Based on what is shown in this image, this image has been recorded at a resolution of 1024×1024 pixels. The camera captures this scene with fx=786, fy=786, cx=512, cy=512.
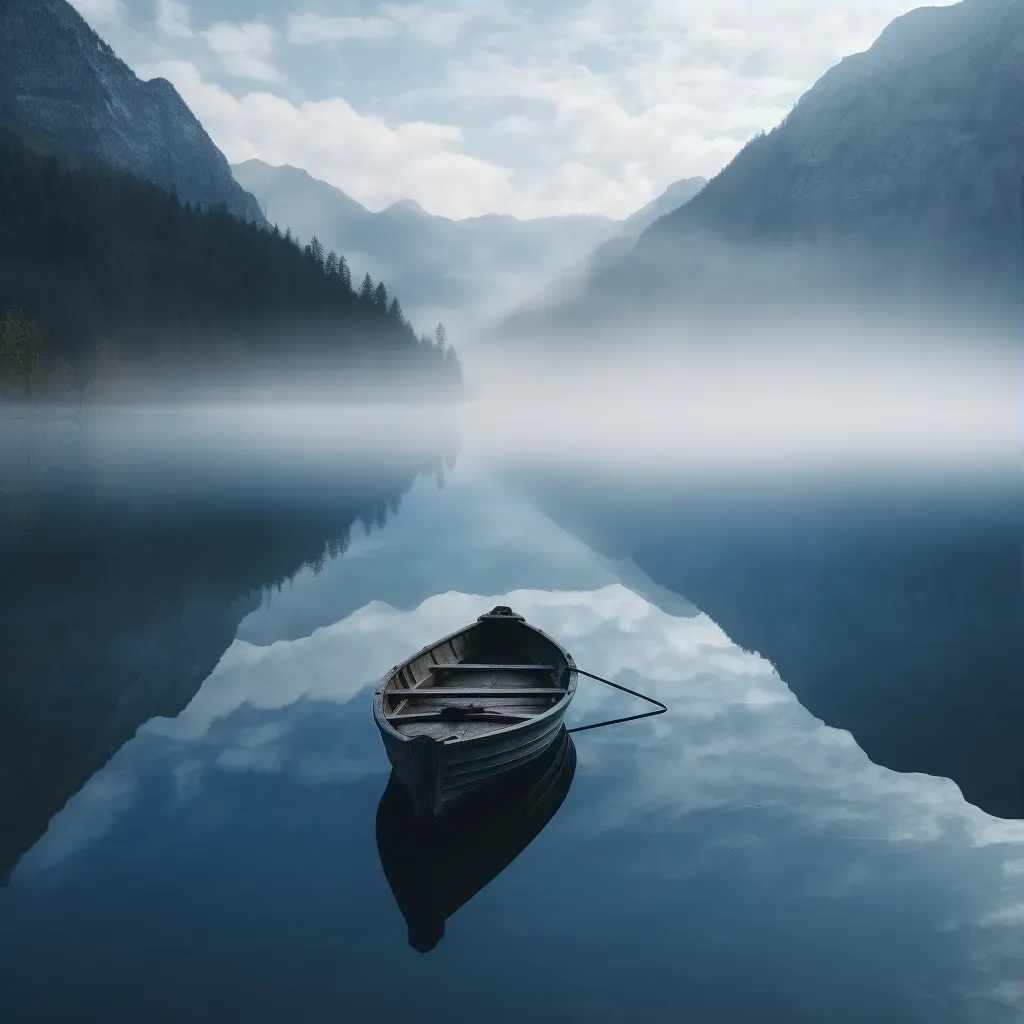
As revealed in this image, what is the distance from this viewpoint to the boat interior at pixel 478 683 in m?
15.7

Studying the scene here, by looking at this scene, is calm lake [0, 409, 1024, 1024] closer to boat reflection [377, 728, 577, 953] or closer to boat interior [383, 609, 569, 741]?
boat reflection [377, 728, 577, 953]

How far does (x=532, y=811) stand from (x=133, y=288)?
563 ft

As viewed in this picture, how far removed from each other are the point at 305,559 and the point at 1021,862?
1391 inches

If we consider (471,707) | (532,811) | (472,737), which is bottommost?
(532,811)

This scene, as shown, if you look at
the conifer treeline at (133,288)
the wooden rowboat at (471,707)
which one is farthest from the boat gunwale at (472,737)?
the conifer treeline at (133,288)

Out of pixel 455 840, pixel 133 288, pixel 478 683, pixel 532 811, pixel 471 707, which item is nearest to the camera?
pixel 455 840

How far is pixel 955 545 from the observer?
4856cm

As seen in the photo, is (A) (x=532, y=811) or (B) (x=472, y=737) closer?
(B) (x=472, y=737)

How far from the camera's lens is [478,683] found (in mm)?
18953

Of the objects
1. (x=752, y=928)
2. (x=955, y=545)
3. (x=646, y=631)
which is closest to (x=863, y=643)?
(x=646, y=631)

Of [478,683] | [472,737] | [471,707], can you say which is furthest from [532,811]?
[478,683]

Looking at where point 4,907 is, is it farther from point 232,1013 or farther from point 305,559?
point 305,559

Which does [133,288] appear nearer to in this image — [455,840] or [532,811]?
[532,811]

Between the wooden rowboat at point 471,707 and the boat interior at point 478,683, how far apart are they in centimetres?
2
